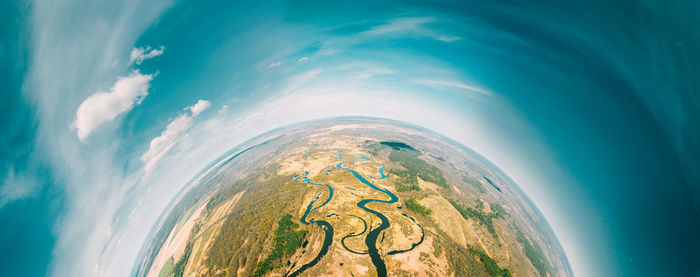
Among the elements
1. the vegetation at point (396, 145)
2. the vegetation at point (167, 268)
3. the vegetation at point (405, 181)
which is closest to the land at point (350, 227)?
the vegetation at point (167, 268)

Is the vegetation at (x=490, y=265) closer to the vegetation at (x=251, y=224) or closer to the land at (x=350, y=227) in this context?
the land at (x=350, y=227)

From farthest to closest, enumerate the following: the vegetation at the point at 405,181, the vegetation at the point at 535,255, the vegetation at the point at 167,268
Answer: the vegetation at the point at 405,181, the vegetation at the point at 535,255, the vegetation at the point at 167,268

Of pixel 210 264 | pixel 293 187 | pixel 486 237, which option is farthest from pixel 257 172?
pixel 486 237

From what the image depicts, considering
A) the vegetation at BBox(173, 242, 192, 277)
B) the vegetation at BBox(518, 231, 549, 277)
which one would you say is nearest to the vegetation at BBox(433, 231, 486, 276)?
the vegetation at BBox(518, 231, 549, 277)

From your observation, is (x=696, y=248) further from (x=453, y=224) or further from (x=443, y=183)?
(x=443, y=183)

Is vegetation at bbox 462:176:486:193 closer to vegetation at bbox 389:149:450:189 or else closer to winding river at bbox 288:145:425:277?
vegetation at bbox 389:149:450:189
